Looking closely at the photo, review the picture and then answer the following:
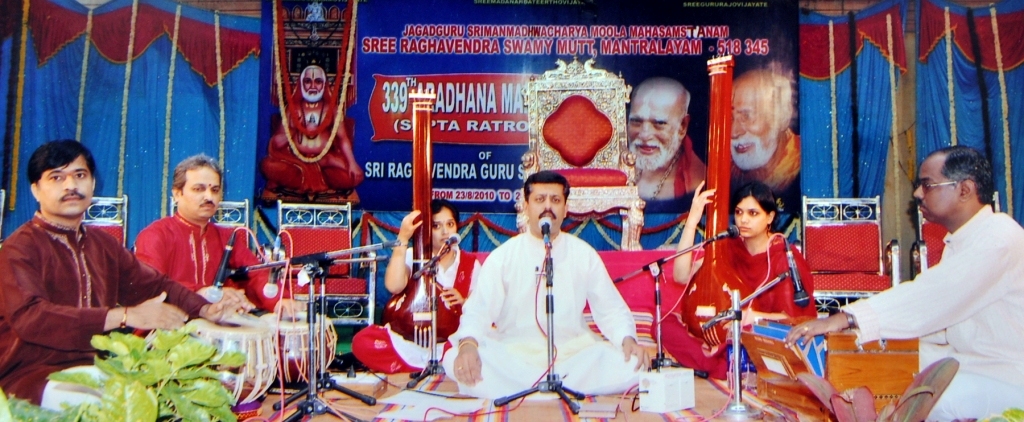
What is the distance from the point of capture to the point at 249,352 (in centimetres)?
355

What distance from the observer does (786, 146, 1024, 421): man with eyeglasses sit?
286 cm

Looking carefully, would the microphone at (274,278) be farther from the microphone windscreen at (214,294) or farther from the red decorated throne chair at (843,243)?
the red decorated throne chair at (843,243)

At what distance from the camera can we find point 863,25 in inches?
283

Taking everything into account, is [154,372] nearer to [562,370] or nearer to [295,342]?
[295,342]

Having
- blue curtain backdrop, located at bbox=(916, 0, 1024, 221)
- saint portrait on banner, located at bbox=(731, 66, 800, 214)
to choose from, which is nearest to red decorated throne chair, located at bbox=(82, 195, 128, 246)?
saint portrait on banner, located at bbox=(731, 66, 800, 214)

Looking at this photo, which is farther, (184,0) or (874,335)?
(184,0)

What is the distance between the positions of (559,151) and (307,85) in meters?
2.18

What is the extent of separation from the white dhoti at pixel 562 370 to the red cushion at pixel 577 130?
10.1ft

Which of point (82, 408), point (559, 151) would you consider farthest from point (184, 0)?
point (82, 408)

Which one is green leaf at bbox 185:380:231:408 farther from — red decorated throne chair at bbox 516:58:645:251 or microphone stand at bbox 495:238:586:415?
red decorated throne chair at bbox 516:58:645:251

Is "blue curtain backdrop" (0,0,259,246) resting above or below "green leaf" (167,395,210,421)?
above

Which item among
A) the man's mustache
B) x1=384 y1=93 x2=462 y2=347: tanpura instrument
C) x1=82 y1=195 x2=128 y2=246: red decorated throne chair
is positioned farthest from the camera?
x1=82 y1=195 x2=128 y2=246: red decorated throne chair

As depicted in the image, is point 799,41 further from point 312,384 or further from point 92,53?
point 92,53

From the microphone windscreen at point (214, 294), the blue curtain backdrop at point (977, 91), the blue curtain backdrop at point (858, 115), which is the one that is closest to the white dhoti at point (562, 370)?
the microphone windscreen at point (214, 294)
